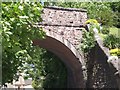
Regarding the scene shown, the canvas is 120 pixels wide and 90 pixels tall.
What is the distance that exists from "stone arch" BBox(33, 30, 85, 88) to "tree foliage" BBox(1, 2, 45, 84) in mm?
6006

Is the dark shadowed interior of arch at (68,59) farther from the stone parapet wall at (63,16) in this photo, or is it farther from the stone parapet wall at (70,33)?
the stone parapet wall at (63,16)

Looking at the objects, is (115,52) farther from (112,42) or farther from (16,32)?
(16,32)

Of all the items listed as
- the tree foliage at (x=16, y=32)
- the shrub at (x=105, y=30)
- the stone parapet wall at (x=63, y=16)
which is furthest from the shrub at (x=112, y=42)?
the tree foliage at (x=16, y=32)

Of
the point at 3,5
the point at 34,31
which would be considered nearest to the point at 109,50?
the point at 34,31

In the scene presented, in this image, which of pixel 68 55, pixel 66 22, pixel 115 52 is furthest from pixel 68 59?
pixel 115 52

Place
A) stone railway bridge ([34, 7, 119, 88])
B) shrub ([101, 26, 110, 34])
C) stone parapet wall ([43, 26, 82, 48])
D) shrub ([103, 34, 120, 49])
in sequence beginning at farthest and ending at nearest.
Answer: shrub ([101, 26, 110, 34]) < stone parapet wall ([43, 26, 82, 48]) < stone railway bridge ([34, 7, 119, 88]) < shrub ([103, 34, 120, 49])

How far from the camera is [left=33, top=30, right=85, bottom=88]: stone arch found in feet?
42.7

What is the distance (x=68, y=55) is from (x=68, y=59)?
57 centimetres

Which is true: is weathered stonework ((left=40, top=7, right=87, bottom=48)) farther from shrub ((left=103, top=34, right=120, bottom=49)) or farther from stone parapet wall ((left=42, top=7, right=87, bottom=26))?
shrub ((left=103, top=34, right=120, bottom=49))

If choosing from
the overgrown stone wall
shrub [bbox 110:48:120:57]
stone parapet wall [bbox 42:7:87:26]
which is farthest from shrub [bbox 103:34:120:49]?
stone parapet wall [bbox 42:7:87:26]

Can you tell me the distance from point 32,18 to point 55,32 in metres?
6.56

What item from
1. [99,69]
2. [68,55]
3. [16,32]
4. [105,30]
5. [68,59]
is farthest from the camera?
[68,59]

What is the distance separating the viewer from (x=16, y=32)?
6.04m

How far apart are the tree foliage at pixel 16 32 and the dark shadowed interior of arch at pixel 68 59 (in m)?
Answer: 6.33
